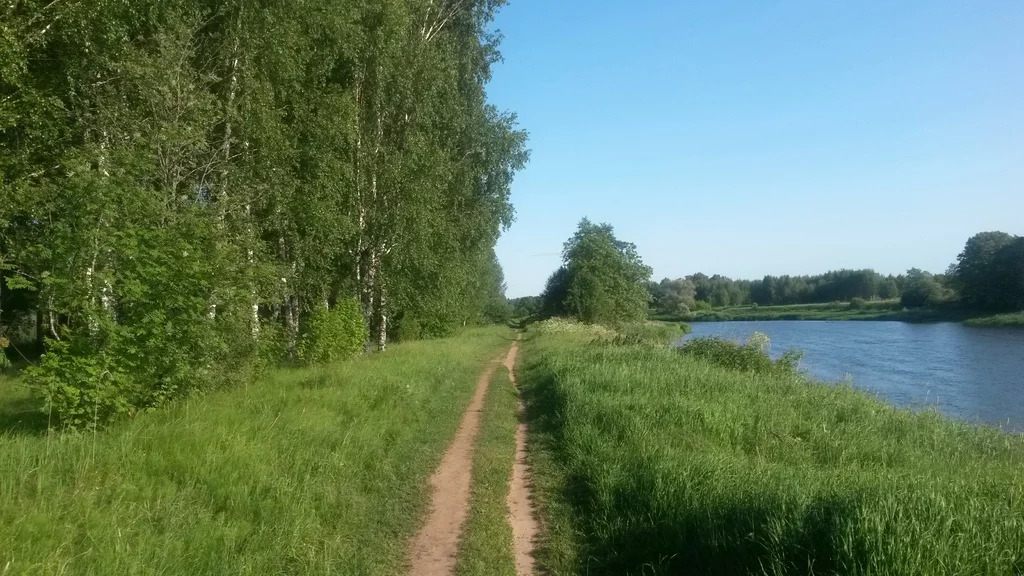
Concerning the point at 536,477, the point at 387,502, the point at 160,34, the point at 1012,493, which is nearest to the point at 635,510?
the point at 536,477

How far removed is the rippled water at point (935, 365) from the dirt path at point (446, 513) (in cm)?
1226

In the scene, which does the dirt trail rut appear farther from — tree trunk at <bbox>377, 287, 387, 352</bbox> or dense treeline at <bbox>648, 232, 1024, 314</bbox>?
dense treeline at <bbox>648, 232, 1024, 314</bbox>

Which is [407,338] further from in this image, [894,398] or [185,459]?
[185,459]

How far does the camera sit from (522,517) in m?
7.58

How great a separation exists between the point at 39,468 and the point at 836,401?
13540 mm

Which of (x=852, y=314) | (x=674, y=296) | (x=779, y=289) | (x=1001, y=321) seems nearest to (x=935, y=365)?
(x=1001, y=321)

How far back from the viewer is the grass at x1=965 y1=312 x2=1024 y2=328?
3962 cm

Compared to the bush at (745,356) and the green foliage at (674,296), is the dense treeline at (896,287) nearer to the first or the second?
the green foliage at (674,296)

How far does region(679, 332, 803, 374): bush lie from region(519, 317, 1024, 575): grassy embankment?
6285 millimetres

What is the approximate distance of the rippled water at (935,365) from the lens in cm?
1945

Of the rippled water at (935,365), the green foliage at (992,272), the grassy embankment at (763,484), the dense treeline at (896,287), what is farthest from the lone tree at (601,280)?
the grassy embankment at (763,484)

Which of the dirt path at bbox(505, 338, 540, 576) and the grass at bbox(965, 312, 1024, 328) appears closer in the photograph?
the dirt path at bbox(505, 338, 540, 576)

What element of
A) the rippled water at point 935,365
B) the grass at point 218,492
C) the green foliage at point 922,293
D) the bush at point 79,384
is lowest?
the rippled water at point 935,365

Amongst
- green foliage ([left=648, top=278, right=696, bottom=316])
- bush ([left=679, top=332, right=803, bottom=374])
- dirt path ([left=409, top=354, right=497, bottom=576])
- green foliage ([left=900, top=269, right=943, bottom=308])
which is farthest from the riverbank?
dirt path ([left=409, top=354, right=497, bottom=576])
